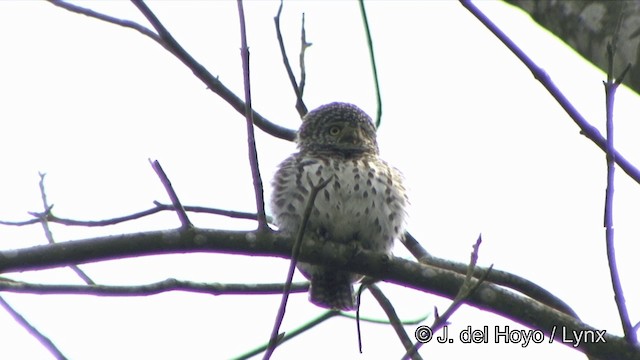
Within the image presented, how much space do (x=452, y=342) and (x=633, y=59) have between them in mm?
1941

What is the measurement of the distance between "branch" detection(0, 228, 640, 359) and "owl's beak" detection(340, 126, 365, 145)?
2.22 meters

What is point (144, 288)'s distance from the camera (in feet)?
13.8

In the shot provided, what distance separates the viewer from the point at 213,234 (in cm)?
404

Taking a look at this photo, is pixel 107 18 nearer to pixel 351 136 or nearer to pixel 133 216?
pixel 133 216

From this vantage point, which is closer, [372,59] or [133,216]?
[133,216]

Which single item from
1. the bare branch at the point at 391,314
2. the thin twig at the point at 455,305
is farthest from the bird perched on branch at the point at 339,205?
the thin twig at the point at 455,305

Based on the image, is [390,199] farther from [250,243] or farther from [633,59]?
[633,59]

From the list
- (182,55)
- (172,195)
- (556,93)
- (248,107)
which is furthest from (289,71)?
(556,93)

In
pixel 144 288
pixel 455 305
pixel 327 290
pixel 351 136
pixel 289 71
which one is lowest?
pixel 455 305

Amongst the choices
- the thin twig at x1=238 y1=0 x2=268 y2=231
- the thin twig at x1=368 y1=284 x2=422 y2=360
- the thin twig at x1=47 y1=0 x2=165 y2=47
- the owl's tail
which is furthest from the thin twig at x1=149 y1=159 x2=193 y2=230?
the owl's tail

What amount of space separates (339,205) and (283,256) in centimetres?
147

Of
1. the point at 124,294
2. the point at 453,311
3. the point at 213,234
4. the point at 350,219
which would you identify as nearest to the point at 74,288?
the point at 124,294

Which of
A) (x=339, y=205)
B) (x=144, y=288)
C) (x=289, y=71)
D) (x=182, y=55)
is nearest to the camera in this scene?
(x=144, y=288)

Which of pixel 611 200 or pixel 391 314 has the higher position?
pixel 391 314
